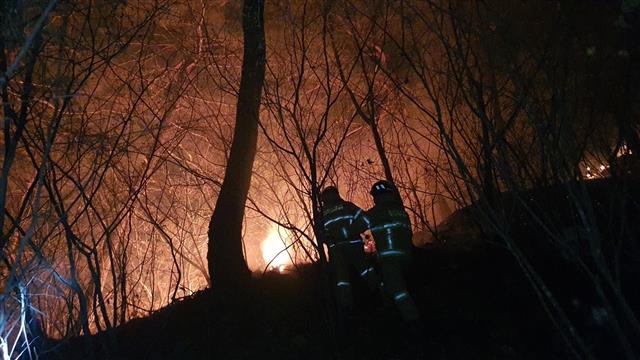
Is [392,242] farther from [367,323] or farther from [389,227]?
[367,323]

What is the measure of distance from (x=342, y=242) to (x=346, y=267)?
0.35m

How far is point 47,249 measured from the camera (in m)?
8.90

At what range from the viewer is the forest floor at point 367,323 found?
551cm

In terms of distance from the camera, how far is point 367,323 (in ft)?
20.5

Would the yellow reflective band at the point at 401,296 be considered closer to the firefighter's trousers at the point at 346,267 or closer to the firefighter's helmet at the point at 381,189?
the firefighter's trousers at the point at 346,267

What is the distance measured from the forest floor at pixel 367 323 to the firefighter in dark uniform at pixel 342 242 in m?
0.35

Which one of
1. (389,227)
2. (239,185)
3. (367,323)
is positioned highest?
(239,185)

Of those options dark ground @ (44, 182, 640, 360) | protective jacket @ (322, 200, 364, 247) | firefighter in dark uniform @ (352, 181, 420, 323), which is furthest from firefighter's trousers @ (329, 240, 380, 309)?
firefighter in dark uniform @ (352, 181, 420, 323)

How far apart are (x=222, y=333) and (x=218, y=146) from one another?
368 cm

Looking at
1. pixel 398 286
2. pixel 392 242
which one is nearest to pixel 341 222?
pixel 392 242

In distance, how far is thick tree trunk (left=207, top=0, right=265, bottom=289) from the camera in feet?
22.6

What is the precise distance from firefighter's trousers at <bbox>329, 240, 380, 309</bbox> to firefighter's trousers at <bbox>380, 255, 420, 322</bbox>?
0.60 metres

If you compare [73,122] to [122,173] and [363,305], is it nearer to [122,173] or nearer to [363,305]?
[122,173]

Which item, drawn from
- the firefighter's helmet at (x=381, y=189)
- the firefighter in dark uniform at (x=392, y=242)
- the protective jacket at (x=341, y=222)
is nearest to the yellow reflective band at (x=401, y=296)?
the firefighter in dark uniform at (x=392, y=242)
